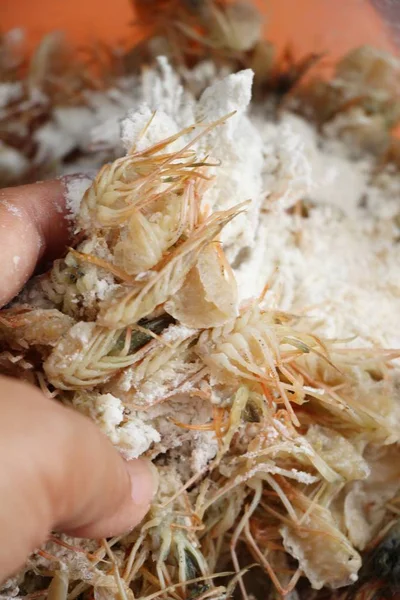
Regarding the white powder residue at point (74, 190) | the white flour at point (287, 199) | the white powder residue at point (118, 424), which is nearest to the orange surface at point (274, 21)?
the white flour at point (287, 199)

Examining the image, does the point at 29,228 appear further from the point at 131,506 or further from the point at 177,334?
the point at 131,506

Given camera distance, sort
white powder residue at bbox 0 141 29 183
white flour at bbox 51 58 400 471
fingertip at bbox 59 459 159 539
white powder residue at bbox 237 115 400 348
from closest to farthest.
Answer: fingertip at bbox 59 459 159 539
white flour at bbox 51 58 400 471
white powder residue at bbox 237 115 400 348
white powder residue at bbox 0 141 29 183

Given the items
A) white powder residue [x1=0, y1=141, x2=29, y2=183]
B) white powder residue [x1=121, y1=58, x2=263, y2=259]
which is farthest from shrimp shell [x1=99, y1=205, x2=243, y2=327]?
white powder residue [x1=0, y1=141, x2=29, y2=183]

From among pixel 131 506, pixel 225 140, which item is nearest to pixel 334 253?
pixel 225 140

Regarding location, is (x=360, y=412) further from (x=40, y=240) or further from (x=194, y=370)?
(x=40, y=240)

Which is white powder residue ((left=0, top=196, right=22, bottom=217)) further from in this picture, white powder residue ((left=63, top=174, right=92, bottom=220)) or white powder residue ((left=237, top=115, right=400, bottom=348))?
white powder residue ((left=237, top=115, right=400, bottom=348))

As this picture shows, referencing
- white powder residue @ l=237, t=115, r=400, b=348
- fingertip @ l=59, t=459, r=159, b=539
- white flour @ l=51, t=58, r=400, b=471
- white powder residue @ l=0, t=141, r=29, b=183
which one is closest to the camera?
fingertip @ l=59, t=459, r=159, b=539
